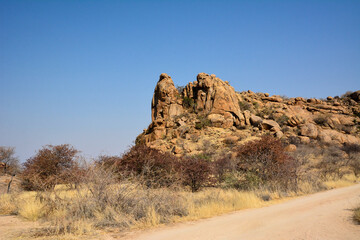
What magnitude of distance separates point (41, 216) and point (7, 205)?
120 inches

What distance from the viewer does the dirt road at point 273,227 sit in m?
6.10

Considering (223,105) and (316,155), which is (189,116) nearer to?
(223,105)

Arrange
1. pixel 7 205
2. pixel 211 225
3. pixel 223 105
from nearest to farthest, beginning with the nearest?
pixel 211 225 → pixel 7 205 → pixel 223 105

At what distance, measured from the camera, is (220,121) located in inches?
1527

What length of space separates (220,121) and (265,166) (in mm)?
24651

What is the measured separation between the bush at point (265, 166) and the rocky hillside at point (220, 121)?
1616cm

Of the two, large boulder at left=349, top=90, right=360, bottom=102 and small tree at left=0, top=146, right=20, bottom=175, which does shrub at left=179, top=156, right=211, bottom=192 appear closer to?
small tree at left=0, top=146, right=20, bottom=175

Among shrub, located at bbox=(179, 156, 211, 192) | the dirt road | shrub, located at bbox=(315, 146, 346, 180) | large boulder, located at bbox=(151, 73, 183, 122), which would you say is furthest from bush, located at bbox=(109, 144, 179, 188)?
large boulder, located at bbox=(151, 73, 183, 122)

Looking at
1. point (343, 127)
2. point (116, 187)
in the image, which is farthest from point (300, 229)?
point (343, 127)

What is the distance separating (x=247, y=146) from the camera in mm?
15648

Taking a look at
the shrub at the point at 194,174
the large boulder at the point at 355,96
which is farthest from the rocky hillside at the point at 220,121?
the shrub at the point at 194,174

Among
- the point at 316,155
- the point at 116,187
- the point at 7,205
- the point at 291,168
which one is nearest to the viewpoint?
the point at 116,187

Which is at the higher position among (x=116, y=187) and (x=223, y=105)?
(x=223, y=105)

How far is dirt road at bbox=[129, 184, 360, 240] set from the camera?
610cm
